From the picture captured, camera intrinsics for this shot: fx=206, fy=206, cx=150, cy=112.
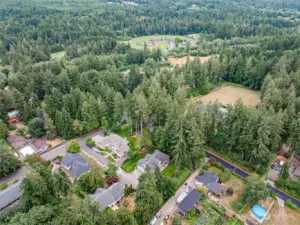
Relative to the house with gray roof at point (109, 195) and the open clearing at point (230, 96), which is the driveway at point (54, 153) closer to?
the house with gray roof at point (109, 195)

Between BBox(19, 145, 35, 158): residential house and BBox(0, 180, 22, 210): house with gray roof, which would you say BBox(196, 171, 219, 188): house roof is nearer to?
BBox(0, 180, 22, 210): house with gray roof

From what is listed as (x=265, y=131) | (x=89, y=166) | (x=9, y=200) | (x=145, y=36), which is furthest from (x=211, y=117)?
(x=145, y=36)

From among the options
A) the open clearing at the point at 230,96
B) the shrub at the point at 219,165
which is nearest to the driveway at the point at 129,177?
the shrub at the point at 219,165

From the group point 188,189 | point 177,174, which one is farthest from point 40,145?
point 188,189

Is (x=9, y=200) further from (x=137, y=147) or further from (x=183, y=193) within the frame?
(x=183, y=193)

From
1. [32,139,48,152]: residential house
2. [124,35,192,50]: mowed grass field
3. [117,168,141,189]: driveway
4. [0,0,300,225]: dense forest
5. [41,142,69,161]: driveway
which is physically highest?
[0,0,300,225]: dense forest

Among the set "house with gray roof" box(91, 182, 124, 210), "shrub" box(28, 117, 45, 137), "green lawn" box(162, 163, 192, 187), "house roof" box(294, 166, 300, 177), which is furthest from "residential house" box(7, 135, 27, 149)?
"house roof" box(294, 166, 300, 177)

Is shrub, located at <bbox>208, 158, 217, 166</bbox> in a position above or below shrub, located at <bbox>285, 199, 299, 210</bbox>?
above
